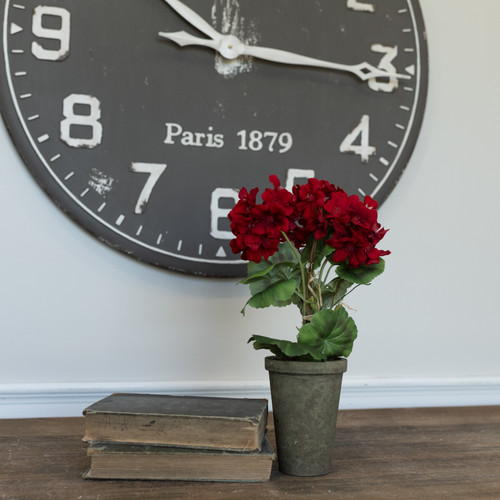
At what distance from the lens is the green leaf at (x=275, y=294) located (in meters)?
0.98

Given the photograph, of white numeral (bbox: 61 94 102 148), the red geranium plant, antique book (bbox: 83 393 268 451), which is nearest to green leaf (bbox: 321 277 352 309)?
the red geranium plant

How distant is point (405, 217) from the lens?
1.56 metres

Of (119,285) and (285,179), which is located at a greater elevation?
(285,179)

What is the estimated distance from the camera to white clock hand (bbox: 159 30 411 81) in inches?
54.6

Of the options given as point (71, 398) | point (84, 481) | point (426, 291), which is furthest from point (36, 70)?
point (426, 291)

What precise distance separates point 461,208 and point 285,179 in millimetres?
475

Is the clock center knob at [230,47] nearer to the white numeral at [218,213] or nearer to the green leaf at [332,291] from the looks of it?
the white numeral at [218,213]

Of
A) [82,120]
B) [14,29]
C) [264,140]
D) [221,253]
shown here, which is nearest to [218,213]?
[221,253]

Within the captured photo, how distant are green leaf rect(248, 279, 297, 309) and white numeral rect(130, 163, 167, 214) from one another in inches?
18.4

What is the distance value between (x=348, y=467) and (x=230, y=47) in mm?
903

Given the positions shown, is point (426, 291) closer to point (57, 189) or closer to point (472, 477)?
point (472, 477)

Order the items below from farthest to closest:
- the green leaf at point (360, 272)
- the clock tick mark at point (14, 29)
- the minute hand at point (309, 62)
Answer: the minute hand at point (309, 62) → the clock tick mark at point (14, 29) → the green leaf at point (360, 272)

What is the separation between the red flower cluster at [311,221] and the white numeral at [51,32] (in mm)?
621

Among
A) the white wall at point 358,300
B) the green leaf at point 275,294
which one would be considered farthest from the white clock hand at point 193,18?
the green leaf at point 275,294
